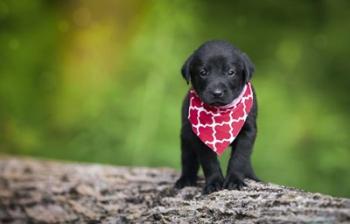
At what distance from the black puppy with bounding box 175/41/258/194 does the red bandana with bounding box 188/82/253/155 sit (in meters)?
0.06

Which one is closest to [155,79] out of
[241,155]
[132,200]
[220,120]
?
[132,200]

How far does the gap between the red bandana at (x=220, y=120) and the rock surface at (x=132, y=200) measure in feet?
1.04

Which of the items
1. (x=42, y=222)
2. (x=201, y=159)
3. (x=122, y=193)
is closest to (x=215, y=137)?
(x=201, y=159)

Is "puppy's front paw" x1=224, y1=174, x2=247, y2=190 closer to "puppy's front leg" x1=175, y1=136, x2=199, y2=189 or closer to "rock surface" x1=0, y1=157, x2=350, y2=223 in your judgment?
"rock surface" x1=0, y1=157, x2=350, y2=223

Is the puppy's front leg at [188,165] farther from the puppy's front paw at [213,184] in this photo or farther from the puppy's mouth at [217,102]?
the puppy's mouth at [217,102]

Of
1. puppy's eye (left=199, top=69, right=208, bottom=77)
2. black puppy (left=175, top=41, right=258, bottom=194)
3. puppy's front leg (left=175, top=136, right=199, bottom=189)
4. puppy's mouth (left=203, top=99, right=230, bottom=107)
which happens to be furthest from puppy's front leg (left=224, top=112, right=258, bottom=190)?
puppy's front leg (left=175, top=136, right=199, bottom=189)

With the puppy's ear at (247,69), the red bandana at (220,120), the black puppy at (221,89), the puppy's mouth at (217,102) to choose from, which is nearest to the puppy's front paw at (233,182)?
the black puppy at (221,89)

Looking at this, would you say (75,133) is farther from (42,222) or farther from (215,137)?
(215,137)

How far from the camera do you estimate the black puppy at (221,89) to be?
13.3 feet

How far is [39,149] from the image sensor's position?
8672 mm

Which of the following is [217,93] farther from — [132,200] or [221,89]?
[132,200]

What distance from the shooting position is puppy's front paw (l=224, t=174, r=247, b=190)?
399cm

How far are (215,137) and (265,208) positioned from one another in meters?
0.83

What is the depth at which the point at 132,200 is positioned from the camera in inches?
189
